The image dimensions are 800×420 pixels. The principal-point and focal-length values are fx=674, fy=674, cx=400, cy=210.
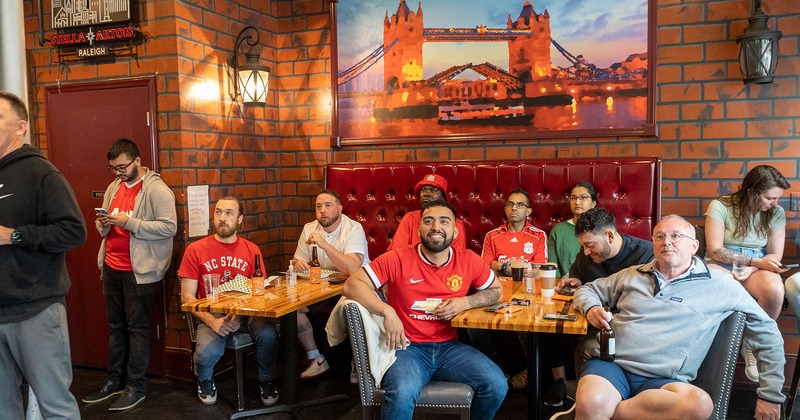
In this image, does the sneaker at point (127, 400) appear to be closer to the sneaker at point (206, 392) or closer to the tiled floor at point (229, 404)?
the tiled floor at point (229, 404)

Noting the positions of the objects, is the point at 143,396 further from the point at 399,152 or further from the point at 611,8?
the point at 611,8

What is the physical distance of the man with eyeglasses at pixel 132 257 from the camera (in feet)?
15.0

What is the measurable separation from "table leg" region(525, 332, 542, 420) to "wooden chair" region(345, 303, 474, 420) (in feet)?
1.47

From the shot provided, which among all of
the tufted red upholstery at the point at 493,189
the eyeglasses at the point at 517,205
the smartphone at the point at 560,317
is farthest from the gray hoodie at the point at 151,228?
the smartphone at the point at 560,317

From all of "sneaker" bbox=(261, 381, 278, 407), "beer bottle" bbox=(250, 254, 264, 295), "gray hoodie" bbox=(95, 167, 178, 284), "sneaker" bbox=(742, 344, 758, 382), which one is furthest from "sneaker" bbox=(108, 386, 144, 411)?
"sneaker" bbox=(742, 344, 758, 382)

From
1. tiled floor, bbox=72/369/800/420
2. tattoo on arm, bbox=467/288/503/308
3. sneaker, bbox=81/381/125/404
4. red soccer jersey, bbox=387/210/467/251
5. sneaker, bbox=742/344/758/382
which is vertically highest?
red soccer jersey, bbox=387/210/467/251

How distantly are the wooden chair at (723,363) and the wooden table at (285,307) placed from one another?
2147 mm

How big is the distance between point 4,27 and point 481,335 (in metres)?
3.08

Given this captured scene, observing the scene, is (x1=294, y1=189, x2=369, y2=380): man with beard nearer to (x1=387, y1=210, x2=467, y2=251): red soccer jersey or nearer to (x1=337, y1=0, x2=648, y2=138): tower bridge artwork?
(x1=387, y1=210, x2=467, y2=251): red soccer jersey

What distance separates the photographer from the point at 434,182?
17.1 ft

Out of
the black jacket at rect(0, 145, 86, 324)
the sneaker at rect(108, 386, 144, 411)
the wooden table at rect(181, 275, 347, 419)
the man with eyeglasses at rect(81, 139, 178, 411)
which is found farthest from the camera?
the man with eyeglasses at rect(81, 139, 178, 411)

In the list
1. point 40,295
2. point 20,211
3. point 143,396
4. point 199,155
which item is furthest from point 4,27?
point 143,396

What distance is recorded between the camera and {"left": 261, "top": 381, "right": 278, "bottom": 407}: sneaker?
4484mm

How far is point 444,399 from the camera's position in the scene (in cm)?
325
